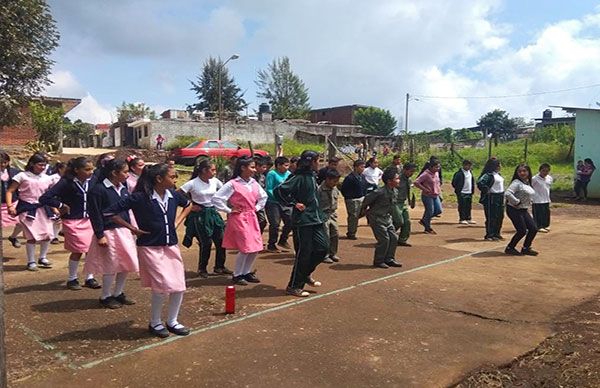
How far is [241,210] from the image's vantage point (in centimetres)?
682

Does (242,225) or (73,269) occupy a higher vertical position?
(242,225)

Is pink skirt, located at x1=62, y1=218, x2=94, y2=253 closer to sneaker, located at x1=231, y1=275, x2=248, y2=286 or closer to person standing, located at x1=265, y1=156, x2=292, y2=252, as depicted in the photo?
sneaker, located at x1=231, y1=275, x2=248, y2=286

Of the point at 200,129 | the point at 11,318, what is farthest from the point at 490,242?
the point at 200,129

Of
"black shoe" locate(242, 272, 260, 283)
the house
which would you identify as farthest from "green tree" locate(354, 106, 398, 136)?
"black shoe" locate(242, 272, 260, 283)

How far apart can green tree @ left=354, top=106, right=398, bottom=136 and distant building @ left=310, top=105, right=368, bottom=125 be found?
107cm

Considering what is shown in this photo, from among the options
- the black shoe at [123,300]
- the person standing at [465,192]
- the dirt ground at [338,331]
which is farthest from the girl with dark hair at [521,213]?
the black shoe at [123,300]

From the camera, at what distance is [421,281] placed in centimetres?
719

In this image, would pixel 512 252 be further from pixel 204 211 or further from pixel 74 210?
pixel 74 210

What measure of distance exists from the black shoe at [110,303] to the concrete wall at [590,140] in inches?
690

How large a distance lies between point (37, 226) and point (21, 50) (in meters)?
10.8

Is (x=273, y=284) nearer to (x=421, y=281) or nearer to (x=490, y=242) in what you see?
(x=421, y=281)

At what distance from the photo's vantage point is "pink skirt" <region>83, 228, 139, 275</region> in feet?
19.1

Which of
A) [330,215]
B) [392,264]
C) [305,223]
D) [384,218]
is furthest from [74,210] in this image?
[392,264]

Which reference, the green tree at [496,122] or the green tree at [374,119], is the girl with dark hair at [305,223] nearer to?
the green tree at [496,122]
